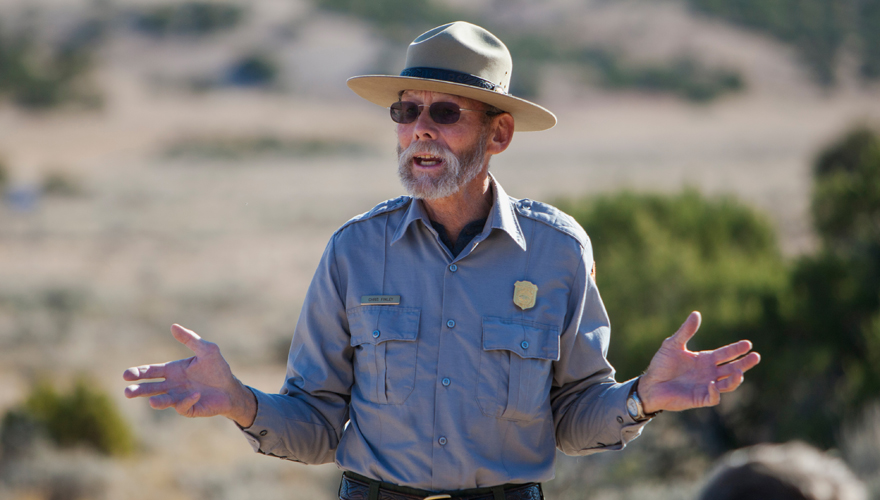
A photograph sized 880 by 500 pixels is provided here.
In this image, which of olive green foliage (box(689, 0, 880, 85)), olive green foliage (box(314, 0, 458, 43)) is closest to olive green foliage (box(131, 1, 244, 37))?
olive green foliage (box(314, 0, 458, 43))

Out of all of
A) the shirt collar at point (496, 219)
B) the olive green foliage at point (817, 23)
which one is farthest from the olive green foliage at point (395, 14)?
the shirt collar at point (496, 219)

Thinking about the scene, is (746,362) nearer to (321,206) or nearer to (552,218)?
(552,218)

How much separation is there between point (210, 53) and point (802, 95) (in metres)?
49.5

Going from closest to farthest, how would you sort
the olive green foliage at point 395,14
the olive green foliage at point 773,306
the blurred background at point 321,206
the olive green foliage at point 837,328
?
the olive green foliage at point 837,328
the olive green foliage at point 773,306
the blurred background at point 321,206
the olive green foliage at point 395,14

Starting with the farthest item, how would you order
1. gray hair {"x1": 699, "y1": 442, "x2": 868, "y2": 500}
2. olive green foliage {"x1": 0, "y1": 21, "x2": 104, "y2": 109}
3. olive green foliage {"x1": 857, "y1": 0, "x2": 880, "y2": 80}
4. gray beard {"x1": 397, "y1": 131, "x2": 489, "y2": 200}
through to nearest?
olive green foliage {"x1": 857, "y1": 0, "x2": 880, "y2": 80} → olive green foliage {"x1": 0, "y1": 21, "x2": 104, "y2": 109} → gray beard {"x1": 397, "y1": 131, "x2": 489, "y2": 200} → gray hair {"x1": 699, "y1": 442, "x2": 868, "y2": 500}

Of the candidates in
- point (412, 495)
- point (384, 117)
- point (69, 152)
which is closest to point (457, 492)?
point (412, 495)

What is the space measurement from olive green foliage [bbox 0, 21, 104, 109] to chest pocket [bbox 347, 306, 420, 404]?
201 ft

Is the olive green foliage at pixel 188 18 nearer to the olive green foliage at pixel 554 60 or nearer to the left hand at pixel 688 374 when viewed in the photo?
the olive green foliage at pixel 554 60

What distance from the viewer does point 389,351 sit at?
2498 mm

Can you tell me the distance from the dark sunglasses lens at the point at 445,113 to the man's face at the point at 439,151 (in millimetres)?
13

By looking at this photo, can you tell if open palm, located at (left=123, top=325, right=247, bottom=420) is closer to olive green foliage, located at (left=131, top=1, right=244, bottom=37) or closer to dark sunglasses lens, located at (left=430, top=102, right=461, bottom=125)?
dark sunglasses lens, located at (left=430, top=102, right=461, bottom=125)

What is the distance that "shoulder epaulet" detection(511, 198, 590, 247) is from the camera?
262 centimetres

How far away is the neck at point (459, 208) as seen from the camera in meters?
2.72

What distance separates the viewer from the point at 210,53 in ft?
239
